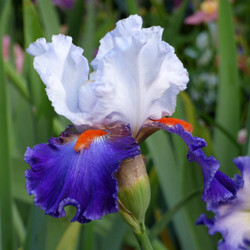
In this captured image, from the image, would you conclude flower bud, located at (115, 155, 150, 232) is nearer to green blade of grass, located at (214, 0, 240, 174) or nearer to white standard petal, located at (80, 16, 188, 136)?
white standard petal, located at (80, 16, 188, 136)

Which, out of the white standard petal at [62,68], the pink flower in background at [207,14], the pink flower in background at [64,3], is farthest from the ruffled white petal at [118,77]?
Result: the pink flower in background at [64,3]

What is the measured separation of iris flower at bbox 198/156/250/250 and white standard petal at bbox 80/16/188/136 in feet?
0.42

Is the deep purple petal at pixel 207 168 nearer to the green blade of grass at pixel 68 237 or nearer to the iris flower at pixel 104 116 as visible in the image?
the iris flower at pixel 104 116

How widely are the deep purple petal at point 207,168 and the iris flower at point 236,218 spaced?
0.07 m

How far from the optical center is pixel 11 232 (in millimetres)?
744

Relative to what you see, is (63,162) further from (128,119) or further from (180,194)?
(180,194)

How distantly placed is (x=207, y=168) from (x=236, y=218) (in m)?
0.15

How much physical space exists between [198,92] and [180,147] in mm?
907

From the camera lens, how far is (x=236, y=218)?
54 centimetres

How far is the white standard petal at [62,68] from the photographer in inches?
18.2

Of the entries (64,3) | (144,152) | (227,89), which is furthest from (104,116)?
(64,3)

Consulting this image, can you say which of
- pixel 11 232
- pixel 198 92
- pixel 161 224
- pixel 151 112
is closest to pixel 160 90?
pixel 151 112

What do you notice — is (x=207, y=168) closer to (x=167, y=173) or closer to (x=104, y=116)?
(x=104, y=116)

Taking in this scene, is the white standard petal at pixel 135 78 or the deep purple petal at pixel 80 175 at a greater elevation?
the white standard petal at pixel 135 78
